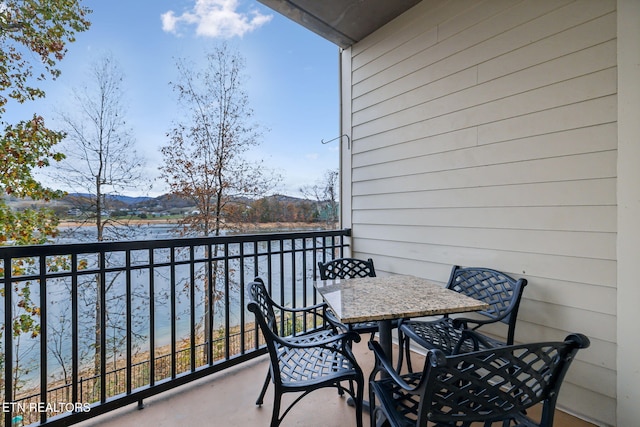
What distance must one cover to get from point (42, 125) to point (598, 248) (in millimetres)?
5917

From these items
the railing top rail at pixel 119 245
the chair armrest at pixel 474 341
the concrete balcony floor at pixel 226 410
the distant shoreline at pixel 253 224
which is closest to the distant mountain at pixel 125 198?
the distant shoreline at pixel 253 224

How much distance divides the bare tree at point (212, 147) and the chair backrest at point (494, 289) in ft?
13.9

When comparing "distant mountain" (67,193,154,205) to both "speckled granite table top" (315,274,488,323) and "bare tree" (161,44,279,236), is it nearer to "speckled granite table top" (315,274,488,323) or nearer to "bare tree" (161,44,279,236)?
"bare tree" (161,44,279,236)

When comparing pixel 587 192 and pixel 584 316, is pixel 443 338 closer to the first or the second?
pixel 584 316

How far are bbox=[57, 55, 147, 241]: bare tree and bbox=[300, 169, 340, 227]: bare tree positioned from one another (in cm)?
294

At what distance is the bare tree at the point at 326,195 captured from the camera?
4376 mm

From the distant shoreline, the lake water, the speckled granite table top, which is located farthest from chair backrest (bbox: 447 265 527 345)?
the distant shoreline

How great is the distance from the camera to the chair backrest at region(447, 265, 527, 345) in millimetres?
1782

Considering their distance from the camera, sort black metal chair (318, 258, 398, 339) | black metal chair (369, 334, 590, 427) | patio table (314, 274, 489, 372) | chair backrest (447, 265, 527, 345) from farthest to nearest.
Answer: black metal chair (318, 258, 398, 339) → chair backrest (447, 265, 527, 345) → patio table (314, 274, 489, 372) → black metal chair (369, 334, 590, 427)

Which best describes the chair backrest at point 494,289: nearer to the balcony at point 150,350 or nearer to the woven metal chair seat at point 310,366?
the balcony at point 150,350

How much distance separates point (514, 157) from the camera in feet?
6.33

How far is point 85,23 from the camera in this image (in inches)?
156

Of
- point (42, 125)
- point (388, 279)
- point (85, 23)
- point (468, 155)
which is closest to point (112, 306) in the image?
point (42, 125)

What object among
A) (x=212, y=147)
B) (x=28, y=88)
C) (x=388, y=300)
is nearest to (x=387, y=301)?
(x=388, y=300)
